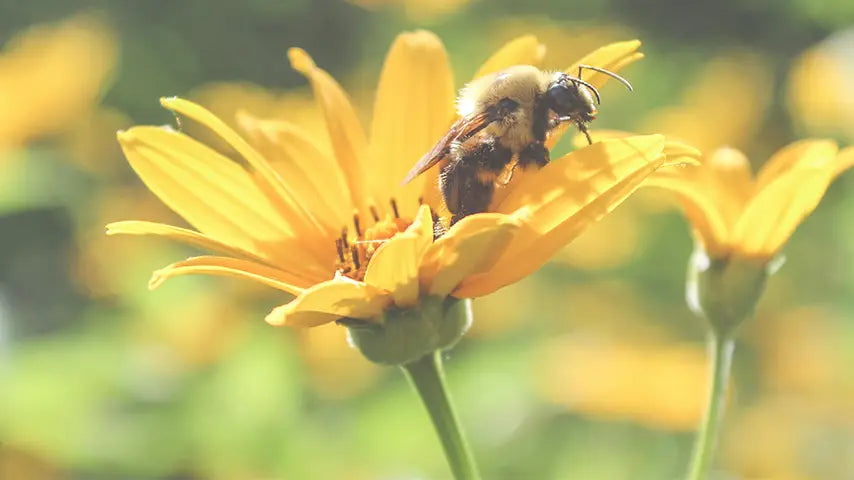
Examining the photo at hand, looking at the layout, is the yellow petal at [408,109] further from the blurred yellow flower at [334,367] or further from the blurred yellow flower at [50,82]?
the blurred yellow flower at [50,82]

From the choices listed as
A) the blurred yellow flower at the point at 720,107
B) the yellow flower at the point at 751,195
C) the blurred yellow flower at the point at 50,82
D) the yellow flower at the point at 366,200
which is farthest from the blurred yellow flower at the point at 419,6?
the yellow flower at the point at 751,195

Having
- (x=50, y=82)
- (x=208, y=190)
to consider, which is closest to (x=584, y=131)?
(x=208, y=190)

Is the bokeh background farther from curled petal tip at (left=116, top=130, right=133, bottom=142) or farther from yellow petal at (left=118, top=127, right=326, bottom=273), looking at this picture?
curled petal tip at (left=116, top=130, right=133, bottom=142)

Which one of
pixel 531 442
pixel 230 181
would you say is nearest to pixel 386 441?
pixel 531 442

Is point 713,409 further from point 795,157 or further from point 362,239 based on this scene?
point 362,239

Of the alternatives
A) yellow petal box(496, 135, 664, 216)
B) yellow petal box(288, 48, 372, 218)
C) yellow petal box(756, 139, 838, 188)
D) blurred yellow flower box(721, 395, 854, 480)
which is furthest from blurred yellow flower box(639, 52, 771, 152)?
yellow petal box(496, 135, 664, 216)

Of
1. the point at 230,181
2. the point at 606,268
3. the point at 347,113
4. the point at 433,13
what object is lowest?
the point at 230,181

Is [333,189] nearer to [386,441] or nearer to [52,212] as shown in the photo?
[386,441]
